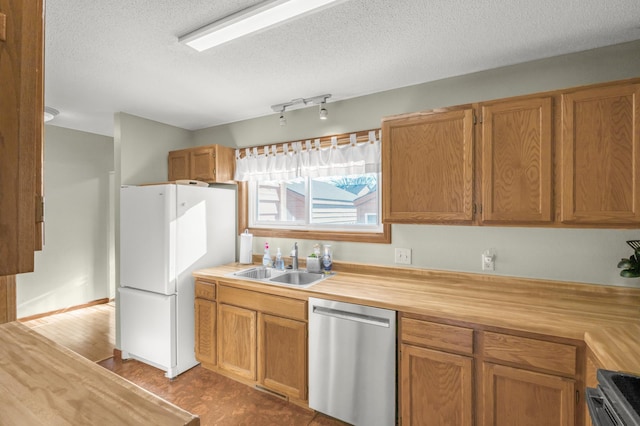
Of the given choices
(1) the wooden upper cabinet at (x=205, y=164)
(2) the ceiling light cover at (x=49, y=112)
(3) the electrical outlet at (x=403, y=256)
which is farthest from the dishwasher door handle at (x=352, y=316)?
(2) the ceiling light cover at (x=49, y=112)

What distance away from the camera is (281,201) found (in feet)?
10.7

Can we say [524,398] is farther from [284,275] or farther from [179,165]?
[179,165]

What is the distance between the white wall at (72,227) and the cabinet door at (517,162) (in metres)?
4.55

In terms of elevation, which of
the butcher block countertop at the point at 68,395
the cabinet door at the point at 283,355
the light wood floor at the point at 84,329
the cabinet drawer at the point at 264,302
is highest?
the butcher block countertop at the point at 68,395

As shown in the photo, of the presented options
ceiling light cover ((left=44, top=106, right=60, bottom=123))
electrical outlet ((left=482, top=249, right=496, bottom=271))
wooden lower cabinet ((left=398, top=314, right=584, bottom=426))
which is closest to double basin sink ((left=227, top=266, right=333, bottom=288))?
wooden lower cabinet ((left=398, top=314, right=584, bottom=426))

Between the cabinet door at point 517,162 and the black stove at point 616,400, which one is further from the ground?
the cabinet door at point 517,162

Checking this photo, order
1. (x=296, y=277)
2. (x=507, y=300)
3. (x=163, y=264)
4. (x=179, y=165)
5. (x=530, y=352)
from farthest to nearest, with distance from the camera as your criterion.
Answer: (x=179, y=165) → (x=296, y=277) → (x=163, y=264) → (x=507, y=300) → (x=530, y=352)

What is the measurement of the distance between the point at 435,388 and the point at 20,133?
6.45 ft

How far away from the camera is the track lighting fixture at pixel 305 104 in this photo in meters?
2.65

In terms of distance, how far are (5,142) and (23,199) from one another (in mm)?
90

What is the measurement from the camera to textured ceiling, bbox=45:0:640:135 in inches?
61.3

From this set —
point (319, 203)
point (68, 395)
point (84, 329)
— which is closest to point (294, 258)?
point (319, 203)

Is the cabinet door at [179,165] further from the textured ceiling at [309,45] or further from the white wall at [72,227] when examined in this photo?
the white wall at [72,227]

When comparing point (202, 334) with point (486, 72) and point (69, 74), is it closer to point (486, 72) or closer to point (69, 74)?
point (69, 74)
